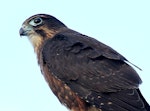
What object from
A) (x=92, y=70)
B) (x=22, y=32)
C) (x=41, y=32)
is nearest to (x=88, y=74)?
(x=92, y=70)

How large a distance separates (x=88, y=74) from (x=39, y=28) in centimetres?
166

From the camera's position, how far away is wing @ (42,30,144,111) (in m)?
11.6

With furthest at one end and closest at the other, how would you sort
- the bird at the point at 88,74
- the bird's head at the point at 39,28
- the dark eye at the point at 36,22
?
1. the dark eye at the point at 36,22
2. the bird's head at the point at 39,28
3. the bird at the point at 88,74

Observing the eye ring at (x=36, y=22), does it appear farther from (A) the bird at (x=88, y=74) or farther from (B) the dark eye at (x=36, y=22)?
(A) the bird at (x=88, y=74)

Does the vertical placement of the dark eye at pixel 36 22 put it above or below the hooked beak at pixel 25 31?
above

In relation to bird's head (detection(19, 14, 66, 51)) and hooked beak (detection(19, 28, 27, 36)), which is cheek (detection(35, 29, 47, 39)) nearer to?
bird's head (detection(19, 14, 66, 51))

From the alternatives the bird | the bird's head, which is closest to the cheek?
the bird's head

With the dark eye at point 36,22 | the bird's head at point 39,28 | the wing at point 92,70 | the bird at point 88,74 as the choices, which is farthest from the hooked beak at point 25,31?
the wing at point 92,70

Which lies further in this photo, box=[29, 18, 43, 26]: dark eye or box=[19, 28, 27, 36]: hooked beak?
box=[29, 18, 43, 26]: dark eye

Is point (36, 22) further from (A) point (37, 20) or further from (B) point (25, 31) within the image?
(B) point (25, 31)

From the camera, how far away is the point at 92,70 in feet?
39.5

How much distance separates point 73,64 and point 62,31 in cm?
124

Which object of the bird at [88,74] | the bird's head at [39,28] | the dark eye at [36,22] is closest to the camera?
the bird at [88,74]

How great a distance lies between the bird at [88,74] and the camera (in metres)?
11.6
